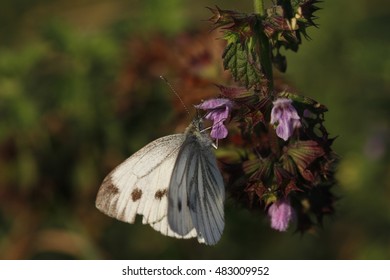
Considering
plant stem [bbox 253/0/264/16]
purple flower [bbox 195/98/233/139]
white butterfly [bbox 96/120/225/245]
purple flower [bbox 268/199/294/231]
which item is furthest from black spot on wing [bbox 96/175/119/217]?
plant stem [bbox 253/0/264/16]

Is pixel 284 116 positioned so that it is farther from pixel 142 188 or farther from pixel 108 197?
pixel 108 197

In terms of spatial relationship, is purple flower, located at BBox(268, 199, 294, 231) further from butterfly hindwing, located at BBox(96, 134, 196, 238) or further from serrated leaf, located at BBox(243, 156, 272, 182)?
butterfly hindwing, located at BBox(96, 134, 196, 238)

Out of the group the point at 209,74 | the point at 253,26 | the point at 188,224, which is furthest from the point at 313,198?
the point at 209,74

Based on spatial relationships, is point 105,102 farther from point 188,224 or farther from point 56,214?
point 188,224

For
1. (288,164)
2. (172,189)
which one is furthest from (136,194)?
(288,164)

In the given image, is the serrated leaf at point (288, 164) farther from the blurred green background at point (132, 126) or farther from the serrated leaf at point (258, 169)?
the blurred green background at point (132, 126)
